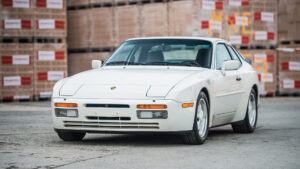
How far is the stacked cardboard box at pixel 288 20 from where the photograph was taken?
60.8 ft

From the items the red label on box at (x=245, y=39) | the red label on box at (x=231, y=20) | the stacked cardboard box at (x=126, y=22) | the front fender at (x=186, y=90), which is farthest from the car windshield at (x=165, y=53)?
the stacked cardboard box at (x=126, y=22)

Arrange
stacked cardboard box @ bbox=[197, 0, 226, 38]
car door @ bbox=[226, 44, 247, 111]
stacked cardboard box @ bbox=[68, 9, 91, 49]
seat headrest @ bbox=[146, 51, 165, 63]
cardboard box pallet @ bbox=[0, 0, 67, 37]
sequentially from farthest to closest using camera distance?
stacked cardboard box @ bbox=[68, 9, 91, 49]
cardboard box pallet @ bbox=[0, 0, 67, 37]
stacked cardboard box @ bbox=[197, 0, 226, 38]
car door @ bbox=[226, 44, 247, 111]
seat headrest @ bbox=[146, 51, 165, 63]

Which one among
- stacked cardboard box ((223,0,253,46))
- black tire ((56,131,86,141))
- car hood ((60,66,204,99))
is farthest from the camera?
stacked cardboard box ((223,0,253,46))

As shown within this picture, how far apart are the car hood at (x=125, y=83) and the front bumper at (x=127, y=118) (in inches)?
3.7

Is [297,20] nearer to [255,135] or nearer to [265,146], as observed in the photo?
[255,135]

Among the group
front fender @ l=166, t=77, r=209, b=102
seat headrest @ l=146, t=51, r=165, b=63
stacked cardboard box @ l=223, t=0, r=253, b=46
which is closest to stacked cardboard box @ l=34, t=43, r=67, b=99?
stacked cardboard box @ l=223, t=0, r=253, b=46

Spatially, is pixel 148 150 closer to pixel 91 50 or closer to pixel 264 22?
pixel 264 22

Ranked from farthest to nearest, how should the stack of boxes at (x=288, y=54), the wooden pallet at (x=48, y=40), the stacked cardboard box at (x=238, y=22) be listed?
the stack of boxes at (x=288, y=54) → the wooden pallet at (x=48, y=40) → the stacked cardboard box at (x=238, y=22)

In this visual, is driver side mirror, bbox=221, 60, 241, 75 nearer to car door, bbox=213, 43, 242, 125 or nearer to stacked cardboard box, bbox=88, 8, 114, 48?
car door, bbox=213, 43, 242, 125

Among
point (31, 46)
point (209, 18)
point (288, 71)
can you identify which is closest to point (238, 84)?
point (209, 18)

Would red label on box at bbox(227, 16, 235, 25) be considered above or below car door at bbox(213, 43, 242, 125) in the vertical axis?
above

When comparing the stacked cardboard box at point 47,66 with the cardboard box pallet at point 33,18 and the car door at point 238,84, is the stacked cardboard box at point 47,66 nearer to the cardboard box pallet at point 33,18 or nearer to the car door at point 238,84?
the cardboard box pallet at point 33,18

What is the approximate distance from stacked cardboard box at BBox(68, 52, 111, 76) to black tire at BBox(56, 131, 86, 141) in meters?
11.2

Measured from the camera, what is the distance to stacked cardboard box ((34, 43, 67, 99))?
18391mm
